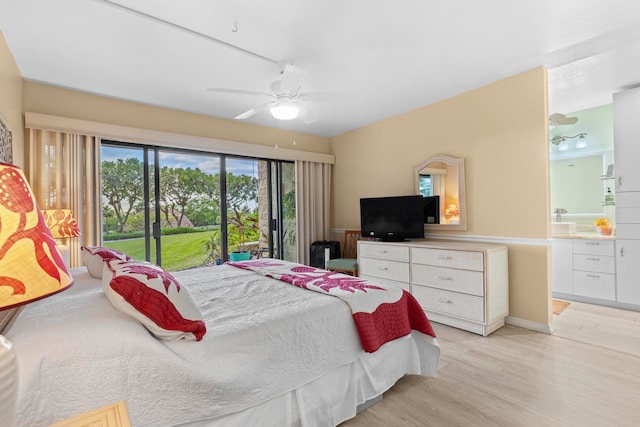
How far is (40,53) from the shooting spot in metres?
2.52

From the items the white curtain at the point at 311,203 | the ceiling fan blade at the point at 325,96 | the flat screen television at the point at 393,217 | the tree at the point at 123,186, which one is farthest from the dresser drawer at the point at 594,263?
the tree at the point at 123,186

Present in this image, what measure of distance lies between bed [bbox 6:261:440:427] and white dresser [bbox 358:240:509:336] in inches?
49.6

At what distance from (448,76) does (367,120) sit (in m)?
1.55

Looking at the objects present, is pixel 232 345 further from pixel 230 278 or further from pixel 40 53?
pixel 40 53

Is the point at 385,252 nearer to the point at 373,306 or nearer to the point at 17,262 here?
the point at 373,306

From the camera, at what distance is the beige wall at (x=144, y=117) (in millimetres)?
3080

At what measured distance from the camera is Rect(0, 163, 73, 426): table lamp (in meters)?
0.55

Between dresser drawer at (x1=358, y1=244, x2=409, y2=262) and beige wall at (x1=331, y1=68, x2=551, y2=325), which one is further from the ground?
beige wall at (x1=331, y1=68, x2=551, y2=325)

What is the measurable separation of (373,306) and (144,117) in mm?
3485

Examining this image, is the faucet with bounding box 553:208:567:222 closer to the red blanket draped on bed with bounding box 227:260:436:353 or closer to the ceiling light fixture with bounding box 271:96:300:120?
the red blanket draped on bed with bounding box 227:260:436:353

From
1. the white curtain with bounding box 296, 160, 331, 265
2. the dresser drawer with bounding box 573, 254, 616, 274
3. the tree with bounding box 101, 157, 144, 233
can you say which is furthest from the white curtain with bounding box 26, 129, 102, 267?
the dresser drawer with bounding box 573, 254, 616, 274

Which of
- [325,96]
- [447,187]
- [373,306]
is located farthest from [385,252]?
[325,96]

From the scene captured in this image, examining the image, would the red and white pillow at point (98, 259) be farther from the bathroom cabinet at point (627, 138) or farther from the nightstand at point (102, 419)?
the bathroom cabinet at point (627, 138)

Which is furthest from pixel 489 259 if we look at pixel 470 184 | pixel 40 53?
pixel 40 53
